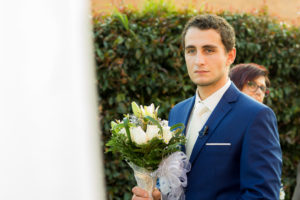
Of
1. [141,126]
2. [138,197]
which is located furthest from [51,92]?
[138,197]

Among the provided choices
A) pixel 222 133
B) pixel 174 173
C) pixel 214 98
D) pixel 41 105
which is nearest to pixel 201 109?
pixel 214 98

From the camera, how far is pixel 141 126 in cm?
258

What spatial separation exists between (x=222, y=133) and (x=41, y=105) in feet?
4.98

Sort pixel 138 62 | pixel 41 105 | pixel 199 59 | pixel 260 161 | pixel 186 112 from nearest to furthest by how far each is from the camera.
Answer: pixel 41 105
pixel 260 161
pixel 199 59
pixel 186 112
pixel 138 62

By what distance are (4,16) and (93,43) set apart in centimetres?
392

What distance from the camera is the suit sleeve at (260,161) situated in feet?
7.69

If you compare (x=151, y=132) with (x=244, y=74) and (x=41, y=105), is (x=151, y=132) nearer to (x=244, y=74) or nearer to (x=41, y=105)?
(x=41, y=105)

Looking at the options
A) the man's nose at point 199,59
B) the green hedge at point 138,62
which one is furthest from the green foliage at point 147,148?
the green hedge at point 138,62

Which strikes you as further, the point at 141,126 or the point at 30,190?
the point at 141,126

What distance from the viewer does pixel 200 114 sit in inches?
112

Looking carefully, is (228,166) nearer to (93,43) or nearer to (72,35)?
(72,35)

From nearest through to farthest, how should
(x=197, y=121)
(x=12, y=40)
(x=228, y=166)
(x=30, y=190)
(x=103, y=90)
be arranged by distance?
(x=30, y=190) → (x=12, y=40) → (x=228, y=166) → (x=197, y=121) → (x=103, y=90)

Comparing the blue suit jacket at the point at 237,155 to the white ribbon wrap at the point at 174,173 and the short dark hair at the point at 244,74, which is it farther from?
the short dark hair at the point at 244,74

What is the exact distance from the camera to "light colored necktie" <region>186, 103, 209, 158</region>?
2.74m
